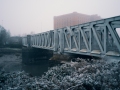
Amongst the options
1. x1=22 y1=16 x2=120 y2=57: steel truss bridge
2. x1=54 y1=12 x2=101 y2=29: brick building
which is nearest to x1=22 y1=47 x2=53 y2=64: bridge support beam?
x1=22 y1=16 x2=120 y2=57: steel truss bridge

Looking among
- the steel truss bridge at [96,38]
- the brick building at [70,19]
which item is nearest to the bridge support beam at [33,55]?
the steel truss bridge at [96,38]

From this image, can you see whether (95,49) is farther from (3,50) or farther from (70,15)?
(70,15)

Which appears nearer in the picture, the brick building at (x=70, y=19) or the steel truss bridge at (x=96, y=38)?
the steel truss bridge at (x=96, y=38)

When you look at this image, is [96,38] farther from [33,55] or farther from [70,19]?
[70,19]

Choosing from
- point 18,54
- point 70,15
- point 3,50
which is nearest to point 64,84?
point 18,54

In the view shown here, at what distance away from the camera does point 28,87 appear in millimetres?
5254

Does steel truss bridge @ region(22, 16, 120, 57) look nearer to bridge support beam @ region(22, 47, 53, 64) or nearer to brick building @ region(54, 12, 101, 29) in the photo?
bridge support beam @ region(22, 47, 53, 64)

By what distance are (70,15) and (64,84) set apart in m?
59.2

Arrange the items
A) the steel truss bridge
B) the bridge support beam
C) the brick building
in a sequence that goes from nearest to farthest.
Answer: the steel truss bridge, the bridge support beam, the brick building

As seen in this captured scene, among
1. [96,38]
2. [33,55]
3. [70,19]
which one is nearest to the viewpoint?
[96,38]

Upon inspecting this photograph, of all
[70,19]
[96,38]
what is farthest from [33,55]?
[70,19]

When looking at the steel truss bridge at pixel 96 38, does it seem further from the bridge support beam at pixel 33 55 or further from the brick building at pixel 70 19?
the brick building at pixel 70 19

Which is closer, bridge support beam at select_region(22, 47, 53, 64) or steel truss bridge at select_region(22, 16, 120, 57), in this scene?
steel truss bridge at select_region(22, 16, 120, 57)

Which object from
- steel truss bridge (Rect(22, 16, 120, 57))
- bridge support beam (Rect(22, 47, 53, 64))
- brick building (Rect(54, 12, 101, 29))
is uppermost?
brick building (Rect(54, 12, 101, 29))
